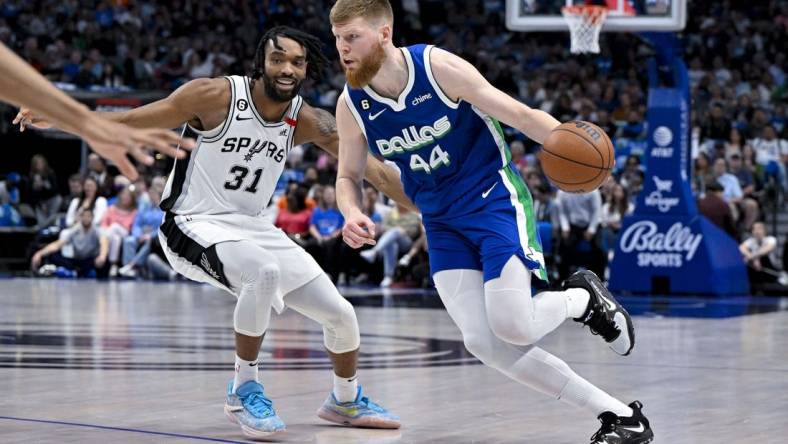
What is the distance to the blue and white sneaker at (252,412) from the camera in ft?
18.2

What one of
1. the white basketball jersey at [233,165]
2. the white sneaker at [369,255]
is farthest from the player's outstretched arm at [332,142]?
the white sneaker at [369,255]

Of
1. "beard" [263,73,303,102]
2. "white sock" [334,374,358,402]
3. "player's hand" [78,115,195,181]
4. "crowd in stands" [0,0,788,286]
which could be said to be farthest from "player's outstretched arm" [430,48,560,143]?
"crowd in stands" [0,0,788,286]

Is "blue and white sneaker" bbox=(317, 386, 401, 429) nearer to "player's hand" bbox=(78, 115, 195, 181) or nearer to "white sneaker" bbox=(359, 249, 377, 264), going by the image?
"player's hand" bbox=(78, 115, 195, 181)

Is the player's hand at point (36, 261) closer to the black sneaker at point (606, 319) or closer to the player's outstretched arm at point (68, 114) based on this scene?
the black sneaker at point (606, 319)

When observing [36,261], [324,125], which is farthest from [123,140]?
[36,261]

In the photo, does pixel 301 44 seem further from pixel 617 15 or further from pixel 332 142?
pixel 617 15

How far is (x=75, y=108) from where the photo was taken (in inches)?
125

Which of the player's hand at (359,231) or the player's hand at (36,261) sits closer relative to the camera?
the player's hand at (359,231)

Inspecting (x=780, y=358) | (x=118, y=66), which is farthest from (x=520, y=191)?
(x=118, y=66)

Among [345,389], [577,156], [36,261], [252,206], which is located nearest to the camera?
[577,156]

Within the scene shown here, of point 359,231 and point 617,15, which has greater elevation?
point 617,15

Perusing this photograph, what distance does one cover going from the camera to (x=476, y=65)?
24.2m

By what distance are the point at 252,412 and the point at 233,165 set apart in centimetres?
120

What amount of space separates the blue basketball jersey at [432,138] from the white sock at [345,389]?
1003mm
